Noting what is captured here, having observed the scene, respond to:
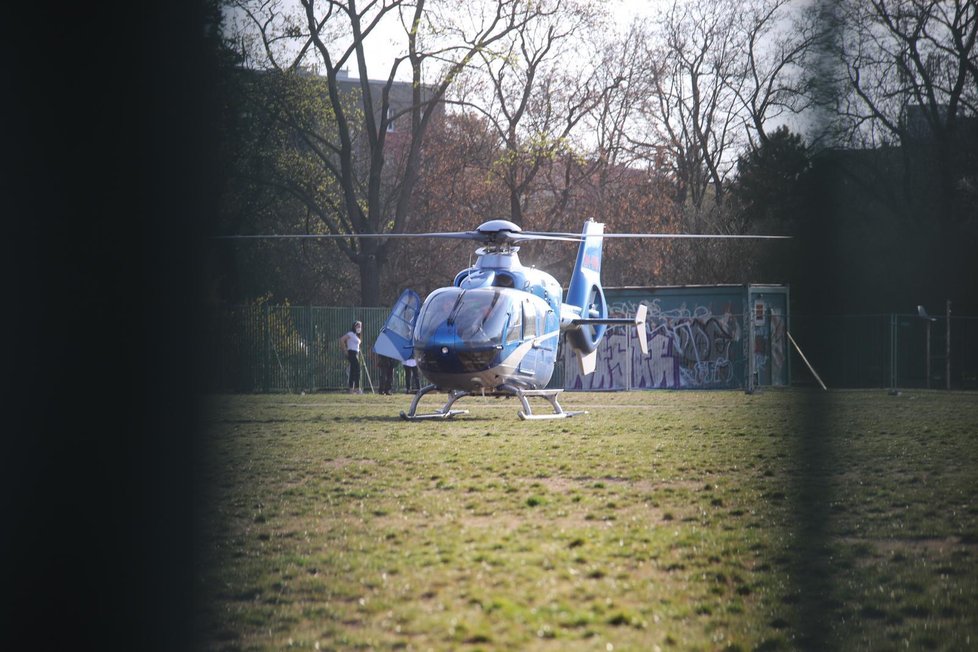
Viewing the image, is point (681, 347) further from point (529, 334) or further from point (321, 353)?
point (529, 334)

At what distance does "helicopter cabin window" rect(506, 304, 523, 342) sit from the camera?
18.2 m

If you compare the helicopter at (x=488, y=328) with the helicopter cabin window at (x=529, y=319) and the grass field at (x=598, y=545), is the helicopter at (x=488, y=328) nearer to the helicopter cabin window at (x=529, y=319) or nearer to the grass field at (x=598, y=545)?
the helicopter cabin window at (x=529, y=319)

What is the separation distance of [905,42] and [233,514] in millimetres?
5226

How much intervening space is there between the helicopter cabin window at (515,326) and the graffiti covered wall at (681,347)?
1498cm

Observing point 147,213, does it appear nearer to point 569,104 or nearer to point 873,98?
point 873,98

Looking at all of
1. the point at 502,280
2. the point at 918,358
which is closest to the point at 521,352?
the point at 502,280

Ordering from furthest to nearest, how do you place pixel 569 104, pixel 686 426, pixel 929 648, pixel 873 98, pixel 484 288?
pixel 569 104
pixel 484 288
pixel 686 426
pixel 929 648
pixel 873 98

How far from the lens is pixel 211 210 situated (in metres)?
16.8

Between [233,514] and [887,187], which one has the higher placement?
[887,187]

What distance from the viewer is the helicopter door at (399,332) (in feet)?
65.1

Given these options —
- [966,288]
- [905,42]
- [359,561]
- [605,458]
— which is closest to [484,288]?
[605,458]

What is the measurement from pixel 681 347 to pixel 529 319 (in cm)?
1580

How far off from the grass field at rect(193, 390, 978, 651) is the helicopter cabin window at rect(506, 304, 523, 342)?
4.84 meters

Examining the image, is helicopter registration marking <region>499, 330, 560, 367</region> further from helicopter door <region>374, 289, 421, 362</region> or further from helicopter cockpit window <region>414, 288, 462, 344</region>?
helicopter door <region>374, 289, 421, 362</region>
